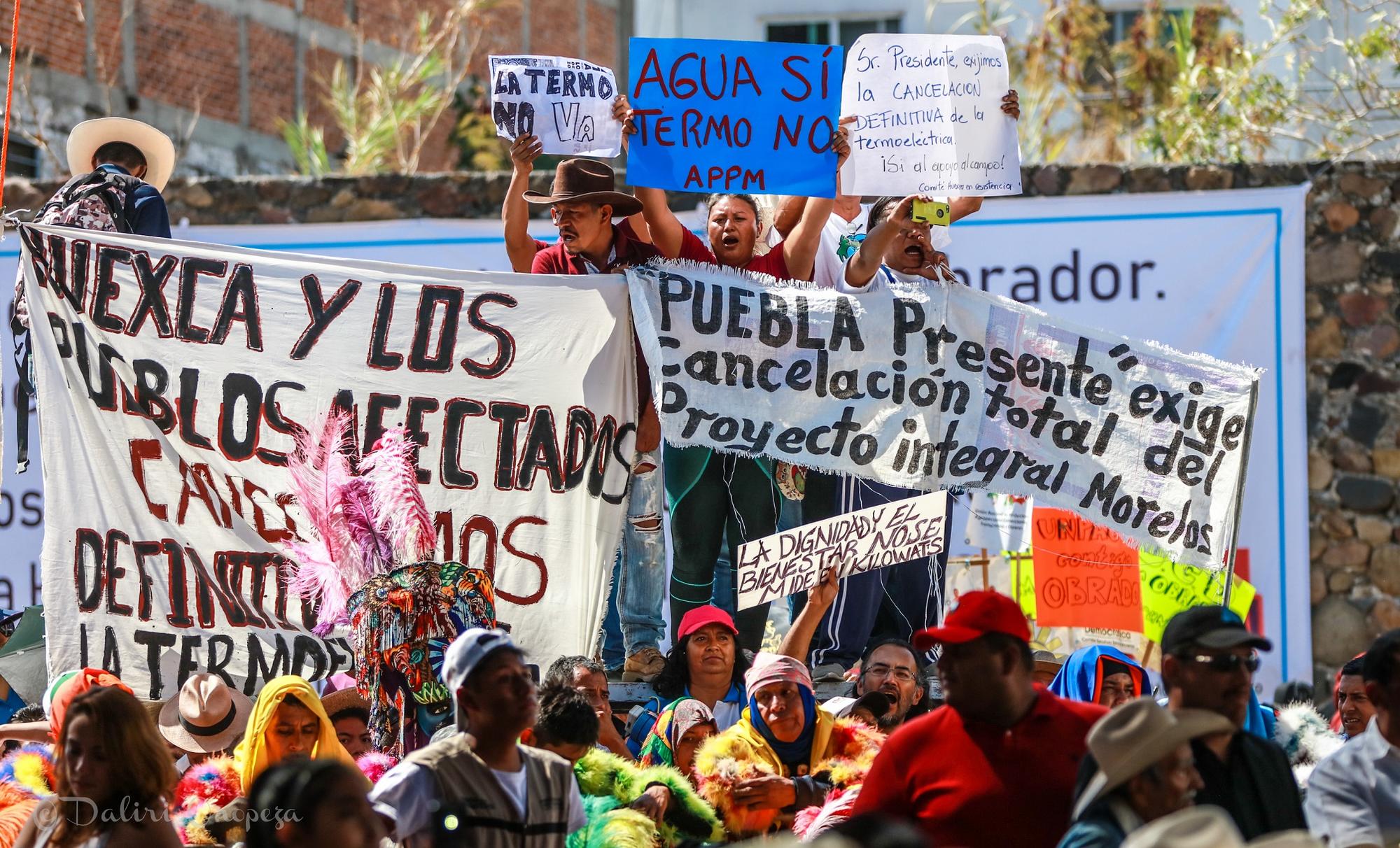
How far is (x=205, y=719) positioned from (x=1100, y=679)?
116 inches

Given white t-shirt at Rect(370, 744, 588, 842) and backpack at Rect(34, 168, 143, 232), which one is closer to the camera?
white t-shirt at Rect(370, 744, 588, 842)

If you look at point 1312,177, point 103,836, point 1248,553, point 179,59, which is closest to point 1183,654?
point 103,836

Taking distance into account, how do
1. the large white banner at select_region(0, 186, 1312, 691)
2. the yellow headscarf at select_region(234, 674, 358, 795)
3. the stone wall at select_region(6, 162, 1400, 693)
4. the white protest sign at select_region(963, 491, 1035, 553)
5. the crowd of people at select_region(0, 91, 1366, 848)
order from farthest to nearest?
1. the stone wall at select_region(6, 162, 1400, 693)
2. the large white banner at select_region(0, 186, 1312, 691)
3. the white protest sign at select_region(963, 491, 1035, 553)
4. the yellow headscarf at select_region(234, 674, 358, 795)
5. the crowd of people at select_region(0, 91, 1366, 848)

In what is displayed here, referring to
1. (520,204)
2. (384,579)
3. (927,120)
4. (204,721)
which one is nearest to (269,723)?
(384,579)

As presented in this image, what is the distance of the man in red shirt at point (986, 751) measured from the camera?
13.2ft

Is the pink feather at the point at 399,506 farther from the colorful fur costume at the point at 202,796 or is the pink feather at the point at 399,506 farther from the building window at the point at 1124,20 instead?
the building window at the point at 1124,20

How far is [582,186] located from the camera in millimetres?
6844

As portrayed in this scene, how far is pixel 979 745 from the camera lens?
4.11 m

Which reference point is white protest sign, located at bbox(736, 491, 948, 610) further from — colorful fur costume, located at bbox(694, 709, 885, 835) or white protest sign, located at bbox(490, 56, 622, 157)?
white protest sign, located at bbox(490, 56, 622, 157)

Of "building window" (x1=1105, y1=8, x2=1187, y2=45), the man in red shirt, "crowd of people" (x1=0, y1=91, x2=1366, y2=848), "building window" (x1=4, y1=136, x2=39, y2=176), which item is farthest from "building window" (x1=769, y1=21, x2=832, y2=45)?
the man in red shirt

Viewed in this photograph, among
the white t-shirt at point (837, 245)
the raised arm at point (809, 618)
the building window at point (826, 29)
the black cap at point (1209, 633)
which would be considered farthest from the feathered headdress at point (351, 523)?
the building window at point (826, 29)

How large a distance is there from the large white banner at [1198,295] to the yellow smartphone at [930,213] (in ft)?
9.30

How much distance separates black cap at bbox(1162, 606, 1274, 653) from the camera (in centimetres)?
416

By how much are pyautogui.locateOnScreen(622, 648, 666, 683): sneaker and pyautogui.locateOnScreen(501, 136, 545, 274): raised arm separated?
147cm
